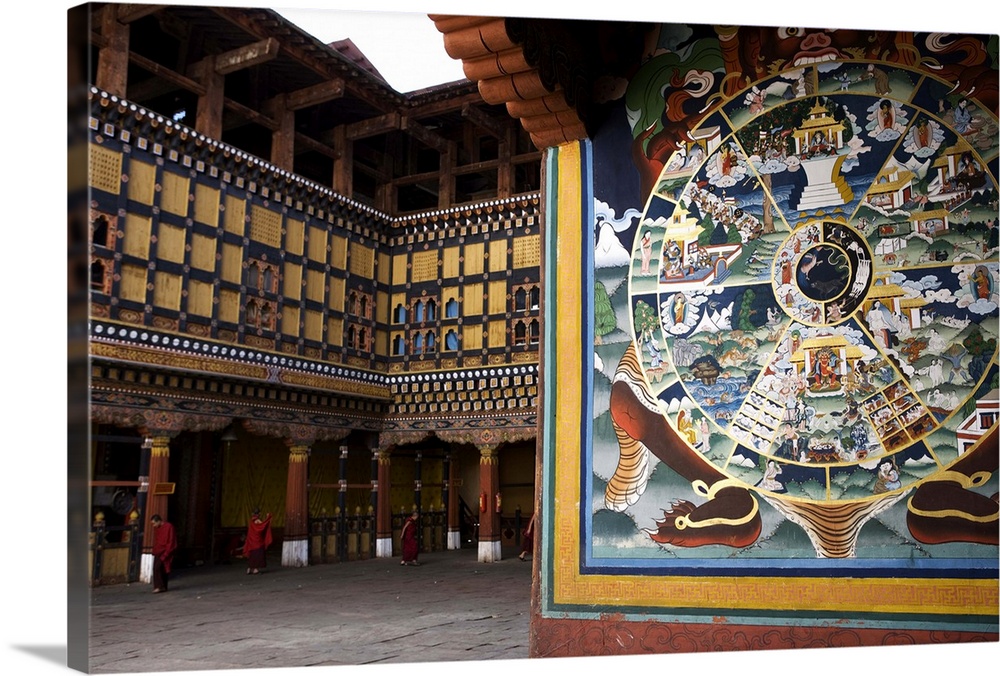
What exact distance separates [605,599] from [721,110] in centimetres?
281

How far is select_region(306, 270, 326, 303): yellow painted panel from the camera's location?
49.0 ft

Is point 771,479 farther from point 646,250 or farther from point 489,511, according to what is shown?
point 489,511

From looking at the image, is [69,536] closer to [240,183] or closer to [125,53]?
[125,53]

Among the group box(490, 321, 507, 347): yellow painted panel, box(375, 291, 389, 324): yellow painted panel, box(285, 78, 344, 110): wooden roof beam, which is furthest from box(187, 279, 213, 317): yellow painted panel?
box(490, 321, 507, 347): yellow painted panel

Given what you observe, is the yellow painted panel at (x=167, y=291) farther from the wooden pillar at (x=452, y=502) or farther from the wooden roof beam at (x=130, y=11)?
the wooden pillar at (x=452, y=502)

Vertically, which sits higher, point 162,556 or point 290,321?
point 290,321

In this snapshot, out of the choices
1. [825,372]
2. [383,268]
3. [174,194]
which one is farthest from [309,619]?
[383,268]

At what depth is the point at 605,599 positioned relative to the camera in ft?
14.8

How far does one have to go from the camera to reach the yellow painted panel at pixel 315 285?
49.0 feet

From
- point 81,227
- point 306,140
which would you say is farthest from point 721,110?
point 306,140

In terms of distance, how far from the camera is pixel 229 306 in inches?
527

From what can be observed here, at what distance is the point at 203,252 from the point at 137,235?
3.95 ft

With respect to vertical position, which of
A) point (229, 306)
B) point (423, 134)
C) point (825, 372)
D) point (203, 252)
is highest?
point (423, 134)

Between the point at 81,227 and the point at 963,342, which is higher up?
the point at 81,227
